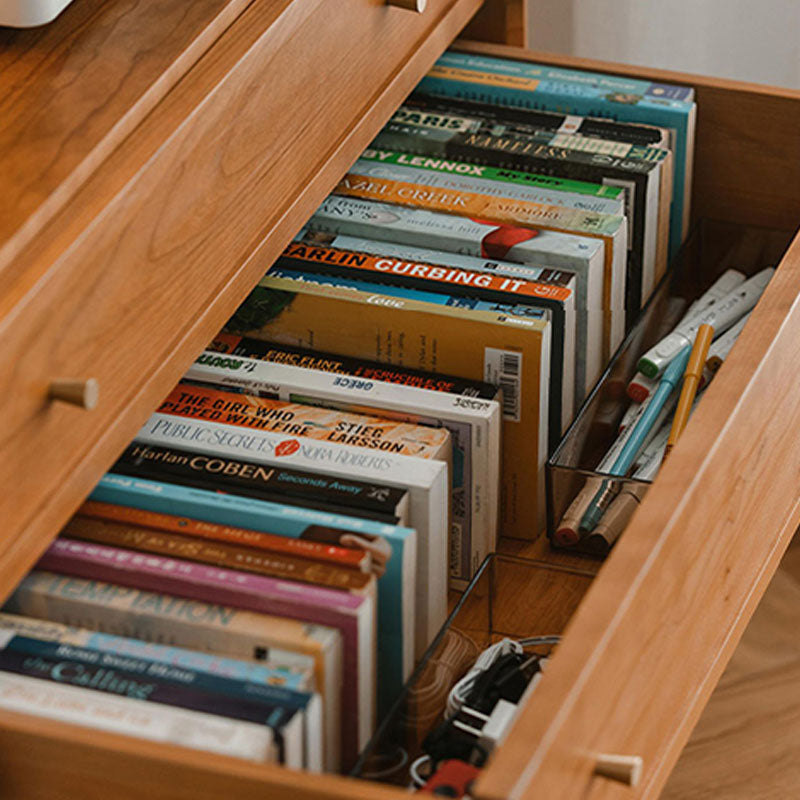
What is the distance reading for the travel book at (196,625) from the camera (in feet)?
2.52

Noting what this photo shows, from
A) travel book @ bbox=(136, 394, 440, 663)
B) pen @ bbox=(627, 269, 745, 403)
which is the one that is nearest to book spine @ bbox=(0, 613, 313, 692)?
travel book @ bbox=(136, 394, 440, 663)

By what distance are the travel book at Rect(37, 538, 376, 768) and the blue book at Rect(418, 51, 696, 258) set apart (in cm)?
58

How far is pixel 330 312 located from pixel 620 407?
0.24 metres

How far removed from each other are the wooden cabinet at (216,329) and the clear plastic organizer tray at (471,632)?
0.22ft

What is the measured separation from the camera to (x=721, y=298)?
120cm

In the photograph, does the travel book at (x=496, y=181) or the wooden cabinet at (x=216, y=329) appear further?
the travel book at (x=496, y=181)

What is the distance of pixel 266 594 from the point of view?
79 centimetres

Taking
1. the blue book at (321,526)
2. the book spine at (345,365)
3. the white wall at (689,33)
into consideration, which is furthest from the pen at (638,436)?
the white wall at (689,33)

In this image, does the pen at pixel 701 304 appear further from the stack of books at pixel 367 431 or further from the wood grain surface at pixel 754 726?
the wood grain surface at pixel 754 726

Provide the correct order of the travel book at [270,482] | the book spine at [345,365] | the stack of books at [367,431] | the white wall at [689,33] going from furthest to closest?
1. the white wall at [689,33]
2. the book spine at [345,365]
3. the travel book at [270,482]
4. the stack of books at [367,431]

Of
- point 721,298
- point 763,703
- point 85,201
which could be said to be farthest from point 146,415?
point 763,703

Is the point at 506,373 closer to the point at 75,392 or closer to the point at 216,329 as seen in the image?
the point at 216,329

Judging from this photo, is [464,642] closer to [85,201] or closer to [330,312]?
[330,312]

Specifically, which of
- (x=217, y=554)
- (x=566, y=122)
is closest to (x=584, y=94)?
(x=566, y=122)
